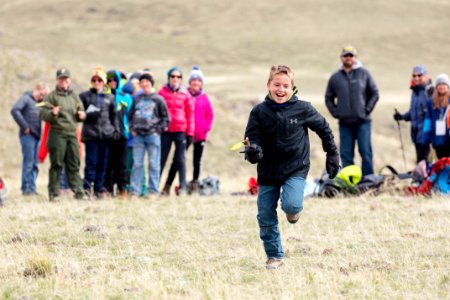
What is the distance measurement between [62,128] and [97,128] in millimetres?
606

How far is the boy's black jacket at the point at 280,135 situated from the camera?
812cm

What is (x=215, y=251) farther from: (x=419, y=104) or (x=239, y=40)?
(x=239, y=40)

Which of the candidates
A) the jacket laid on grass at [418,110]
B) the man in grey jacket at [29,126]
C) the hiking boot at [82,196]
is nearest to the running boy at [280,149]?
the hiking boot at [82,196]

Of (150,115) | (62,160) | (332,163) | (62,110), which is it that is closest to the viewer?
(332,163)

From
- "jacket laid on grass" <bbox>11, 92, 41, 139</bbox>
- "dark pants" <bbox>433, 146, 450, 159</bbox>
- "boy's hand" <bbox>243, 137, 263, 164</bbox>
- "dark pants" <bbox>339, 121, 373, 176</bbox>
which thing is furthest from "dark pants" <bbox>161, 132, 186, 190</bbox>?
"boy's hand" <bbox>243, 137, 263, 164</bbox>

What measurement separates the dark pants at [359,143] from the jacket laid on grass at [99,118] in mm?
3986

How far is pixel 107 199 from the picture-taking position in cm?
1413

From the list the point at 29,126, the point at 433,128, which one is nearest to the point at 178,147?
the point at 29,126

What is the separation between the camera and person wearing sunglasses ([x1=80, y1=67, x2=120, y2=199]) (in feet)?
47.2

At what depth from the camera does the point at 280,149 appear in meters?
8.13

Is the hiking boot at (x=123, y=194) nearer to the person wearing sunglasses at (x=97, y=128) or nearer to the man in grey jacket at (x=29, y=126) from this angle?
the person wearing sunglasses at (x=97, y=128)

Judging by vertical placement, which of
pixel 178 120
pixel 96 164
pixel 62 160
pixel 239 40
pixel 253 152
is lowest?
pixel 96 164

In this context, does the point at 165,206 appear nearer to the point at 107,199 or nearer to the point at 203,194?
the point at 107,199

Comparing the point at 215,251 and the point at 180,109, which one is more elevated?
the point at 180,109
